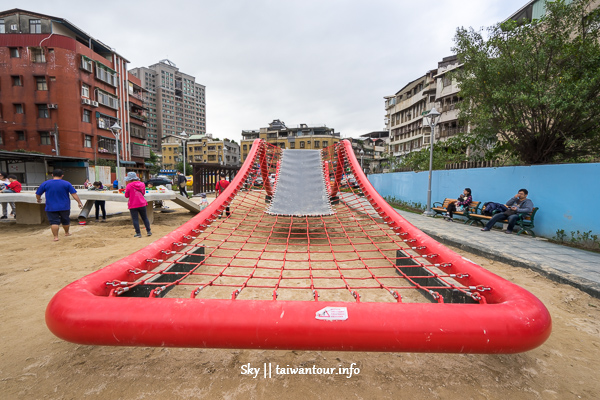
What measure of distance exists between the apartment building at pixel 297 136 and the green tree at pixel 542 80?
123 feet

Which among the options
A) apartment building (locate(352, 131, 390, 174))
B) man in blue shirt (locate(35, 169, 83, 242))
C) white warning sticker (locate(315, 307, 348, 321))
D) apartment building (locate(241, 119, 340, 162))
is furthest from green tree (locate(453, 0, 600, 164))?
apartment building (locate(352, 131, 390, 174))

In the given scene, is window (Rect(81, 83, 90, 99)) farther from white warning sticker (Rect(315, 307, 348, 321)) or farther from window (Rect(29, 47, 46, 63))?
white warning sticker (Rect(315, 307, 348, 321))

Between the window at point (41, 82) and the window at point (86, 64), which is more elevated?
the window at point (86, 64)

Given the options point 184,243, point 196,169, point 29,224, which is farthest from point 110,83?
point 184,243

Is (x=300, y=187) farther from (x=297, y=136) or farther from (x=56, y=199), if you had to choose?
(x=297, y=136)

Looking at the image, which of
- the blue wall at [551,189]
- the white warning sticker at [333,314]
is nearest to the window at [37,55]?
the blue wall at [551,189]

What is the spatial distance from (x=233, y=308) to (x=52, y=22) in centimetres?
3047

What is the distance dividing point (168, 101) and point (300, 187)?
8238 centimetres

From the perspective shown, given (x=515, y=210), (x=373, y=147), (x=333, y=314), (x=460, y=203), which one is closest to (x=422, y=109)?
(x=373, y=147)

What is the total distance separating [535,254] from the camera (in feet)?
11.3

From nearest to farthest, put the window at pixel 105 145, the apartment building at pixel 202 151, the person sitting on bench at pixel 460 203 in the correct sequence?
the person sitting on bench at pixel 460 203 → the window at pixel 105 145 → the apartment building at pixel 202 151

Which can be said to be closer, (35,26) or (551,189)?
(551,189)

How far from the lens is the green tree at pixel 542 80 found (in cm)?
443

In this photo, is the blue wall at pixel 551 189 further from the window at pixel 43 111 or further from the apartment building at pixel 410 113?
the window at pixel 43 111
